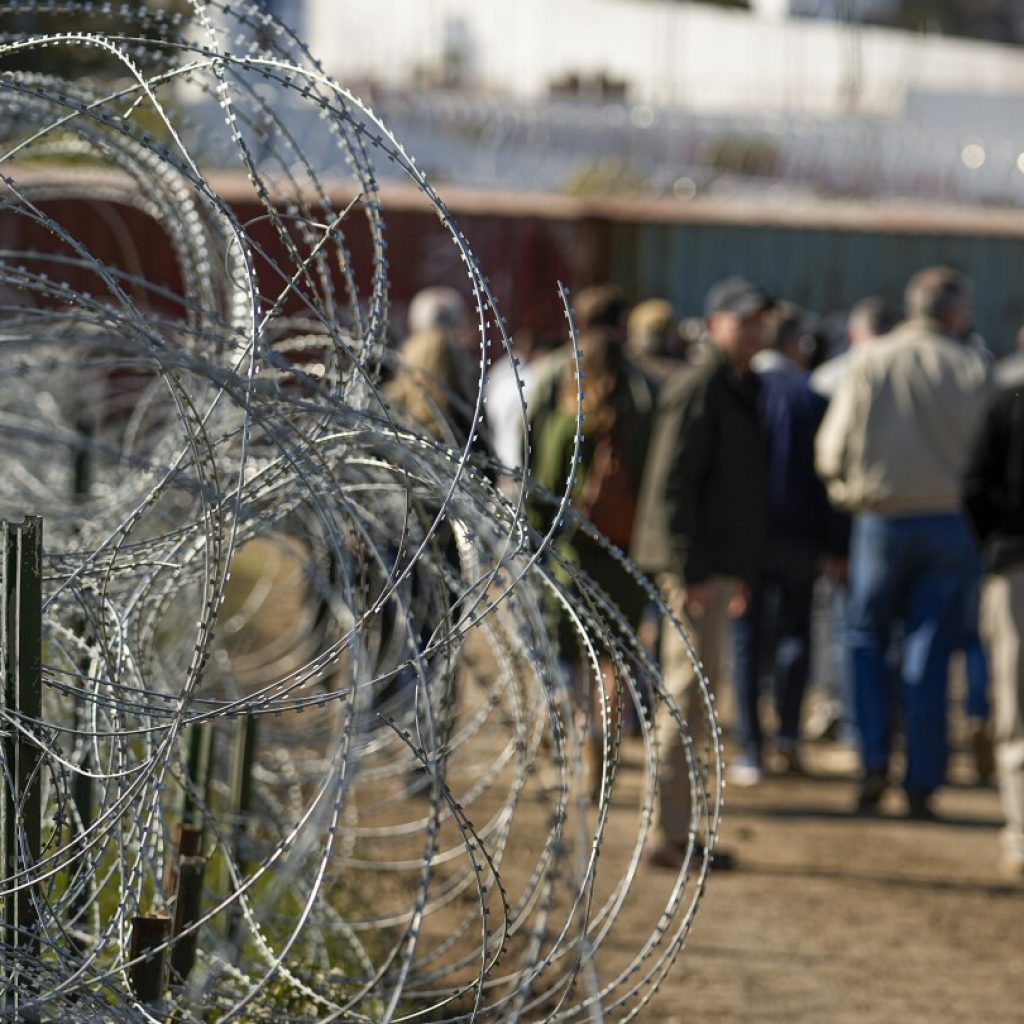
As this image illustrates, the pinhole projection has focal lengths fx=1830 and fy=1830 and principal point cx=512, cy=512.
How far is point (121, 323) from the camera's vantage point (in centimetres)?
299

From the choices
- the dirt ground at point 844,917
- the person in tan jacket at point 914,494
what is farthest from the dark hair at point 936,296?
the dirt ground at point 844,917

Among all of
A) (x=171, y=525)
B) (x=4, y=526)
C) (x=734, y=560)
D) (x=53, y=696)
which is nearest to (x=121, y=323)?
(x=4, y=526)

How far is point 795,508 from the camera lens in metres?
8.13

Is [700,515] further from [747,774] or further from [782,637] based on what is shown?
[782,637]

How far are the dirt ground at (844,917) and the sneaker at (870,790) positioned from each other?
78 millimetres

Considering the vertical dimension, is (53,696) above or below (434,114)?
below

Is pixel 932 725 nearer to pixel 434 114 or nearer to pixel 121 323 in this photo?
pixel 121 323

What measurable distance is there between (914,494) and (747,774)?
5.01 feet

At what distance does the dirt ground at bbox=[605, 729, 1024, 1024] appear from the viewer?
17.3 feet

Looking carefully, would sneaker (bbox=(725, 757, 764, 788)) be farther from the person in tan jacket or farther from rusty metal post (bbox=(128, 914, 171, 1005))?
rusty metal post (bbox=(128, 914, 171, 1005))

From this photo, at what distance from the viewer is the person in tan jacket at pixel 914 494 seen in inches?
281

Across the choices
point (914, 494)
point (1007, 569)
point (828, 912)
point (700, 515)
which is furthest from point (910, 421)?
point (828, 912)

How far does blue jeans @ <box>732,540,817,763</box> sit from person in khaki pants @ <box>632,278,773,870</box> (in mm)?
1049

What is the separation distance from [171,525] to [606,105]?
73.9 ft
